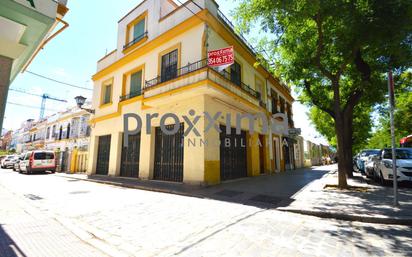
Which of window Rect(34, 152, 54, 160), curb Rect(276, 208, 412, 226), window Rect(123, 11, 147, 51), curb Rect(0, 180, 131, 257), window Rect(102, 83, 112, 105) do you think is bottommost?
curb Rect(0, 180, 131, 257)

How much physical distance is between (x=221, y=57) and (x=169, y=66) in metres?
3.59

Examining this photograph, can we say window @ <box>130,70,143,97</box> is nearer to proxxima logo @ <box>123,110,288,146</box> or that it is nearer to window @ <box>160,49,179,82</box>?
proxxima logo @ <box>123,110,288,146</box>

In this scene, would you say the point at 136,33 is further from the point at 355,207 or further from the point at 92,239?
the point at 355,207

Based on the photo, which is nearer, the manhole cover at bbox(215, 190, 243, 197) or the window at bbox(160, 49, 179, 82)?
the manhole cover at bbox(215, 190, 243, 197)

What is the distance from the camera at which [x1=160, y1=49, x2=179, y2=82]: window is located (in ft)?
35.6

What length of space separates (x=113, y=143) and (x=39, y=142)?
2739 centimetres

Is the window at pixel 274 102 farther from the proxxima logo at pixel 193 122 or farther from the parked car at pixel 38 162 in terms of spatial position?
the parked car at pixel 38 162

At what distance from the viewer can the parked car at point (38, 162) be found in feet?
55.7

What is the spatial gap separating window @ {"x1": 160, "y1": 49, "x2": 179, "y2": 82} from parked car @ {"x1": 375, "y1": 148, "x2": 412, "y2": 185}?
34.1 feet

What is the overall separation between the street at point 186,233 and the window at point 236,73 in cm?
786

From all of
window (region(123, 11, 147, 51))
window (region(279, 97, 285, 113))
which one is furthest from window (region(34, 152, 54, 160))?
window (region(279, 97, 285, 113))

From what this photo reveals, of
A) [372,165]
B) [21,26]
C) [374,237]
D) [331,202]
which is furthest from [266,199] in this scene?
[372,165]

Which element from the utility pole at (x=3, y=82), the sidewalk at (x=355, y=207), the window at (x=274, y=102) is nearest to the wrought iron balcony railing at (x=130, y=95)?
the utility pole at (x=3, y=82)

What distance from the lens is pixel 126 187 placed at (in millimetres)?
9438
